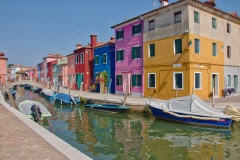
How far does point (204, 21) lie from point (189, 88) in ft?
21.3

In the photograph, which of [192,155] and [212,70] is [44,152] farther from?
[212,70]

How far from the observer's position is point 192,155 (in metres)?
8.33

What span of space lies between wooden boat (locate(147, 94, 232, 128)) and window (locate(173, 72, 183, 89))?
4731 mm

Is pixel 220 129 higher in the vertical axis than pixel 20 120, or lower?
lower

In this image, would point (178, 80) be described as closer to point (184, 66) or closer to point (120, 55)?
point (184, 66)

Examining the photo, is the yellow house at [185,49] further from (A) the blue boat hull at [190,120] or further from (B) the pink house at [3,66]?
(B) the pink house at [3,66]

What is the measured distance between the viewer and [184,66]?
1873cm

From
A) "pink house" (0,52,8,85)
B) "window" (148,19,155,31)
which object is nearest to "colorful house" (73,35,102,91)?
"pink house" (0,52,8,85)

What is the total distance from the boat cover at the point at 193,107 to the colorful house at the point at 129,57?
8788 mm

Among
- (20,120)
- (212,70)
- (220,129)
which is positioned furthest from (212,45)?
(20,120)

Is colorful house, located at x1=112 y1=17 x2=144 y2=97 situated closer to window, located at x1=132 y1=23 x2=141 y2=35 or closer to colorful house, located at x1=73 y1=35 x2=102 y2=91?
window, located at x1=132 y1=23 x2=141 y2=35

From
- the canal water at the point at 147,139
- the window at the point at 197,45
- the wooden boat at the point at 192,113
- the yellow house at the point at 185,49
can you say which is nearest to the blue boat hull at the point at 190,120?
the wooden boat at the point at 192,113

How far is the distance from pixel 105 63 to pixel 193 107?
1810 cm

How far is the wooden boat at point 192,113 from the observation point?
12683mm
